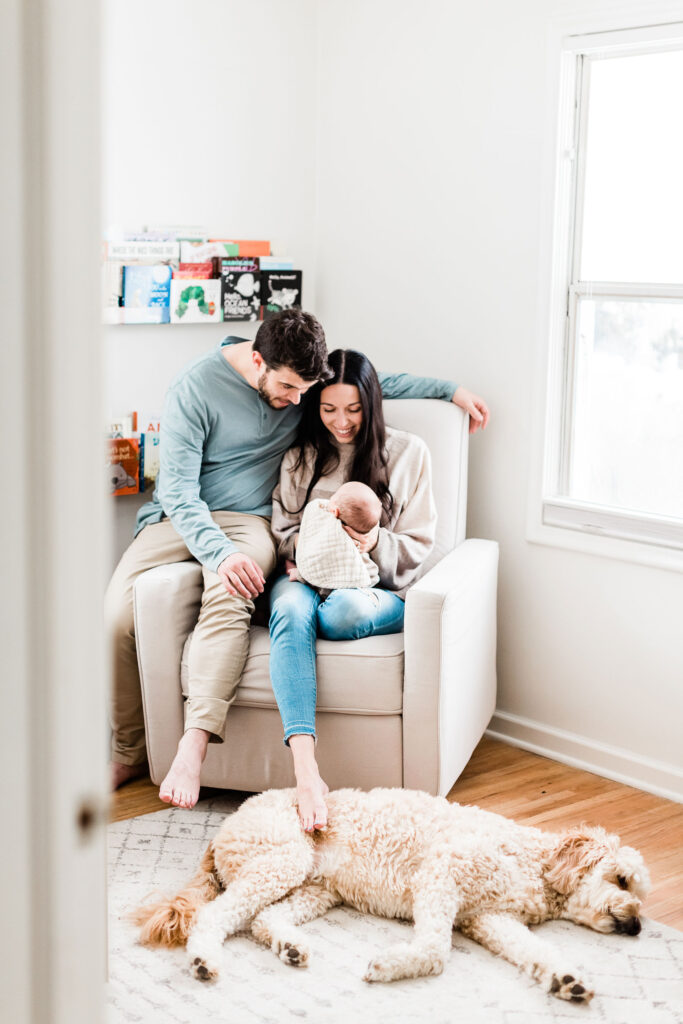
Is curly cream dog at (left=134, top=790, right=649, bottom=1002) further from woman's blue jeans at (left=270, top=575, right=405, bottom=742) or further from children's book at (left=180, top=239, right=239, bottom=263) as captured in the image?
children's book at (left=180, top=239, right=239, bottom=263)

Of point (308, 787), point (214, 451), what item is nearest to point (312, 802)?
point (308, 787)

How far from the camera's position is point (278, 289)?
10.5 ft

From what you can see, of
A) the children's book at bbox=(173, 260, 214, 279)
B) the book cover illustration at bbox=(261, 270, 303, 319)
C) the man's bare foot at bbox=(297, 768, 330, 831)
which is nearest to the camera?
the man's bare foot at bbox=(297, 768, 330, 831)

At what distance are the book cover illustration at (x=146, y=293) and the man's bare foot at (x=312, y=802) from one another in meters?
1.43

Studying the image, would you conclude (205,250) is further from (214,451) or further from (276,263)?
(214,451)

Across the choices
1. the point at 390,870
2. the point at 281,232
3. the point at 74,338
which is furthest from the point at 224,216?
the point at 74,338

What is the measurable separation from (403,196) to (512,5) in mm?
590

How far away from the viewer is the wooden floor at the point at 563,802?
2324mm

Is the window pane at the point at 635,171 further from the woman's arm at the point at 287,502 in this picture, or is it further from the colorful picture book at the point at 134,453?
the colorful picture book at the point at 134,453

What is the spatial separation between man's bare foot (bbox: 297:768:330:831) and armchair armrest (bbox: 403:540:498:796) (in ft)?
0.89

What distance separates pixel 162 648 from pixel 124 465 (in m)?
0.74

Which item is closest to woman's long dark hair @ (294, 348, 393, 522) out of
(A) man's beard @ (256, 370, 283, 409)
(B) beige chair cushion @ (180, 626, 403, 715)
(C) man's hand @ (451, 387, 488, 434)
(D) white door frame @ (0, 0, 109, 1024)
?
(A) man's beard @ (256, 370, 283, 409)

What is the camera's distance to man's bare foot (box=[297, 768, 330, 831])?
6.81ft

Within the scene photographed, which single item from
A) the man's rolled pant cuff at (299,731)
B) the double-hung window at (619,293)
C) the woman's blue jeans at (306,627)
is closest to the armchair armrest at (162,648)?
the woman's blue jeans at (306,627)
